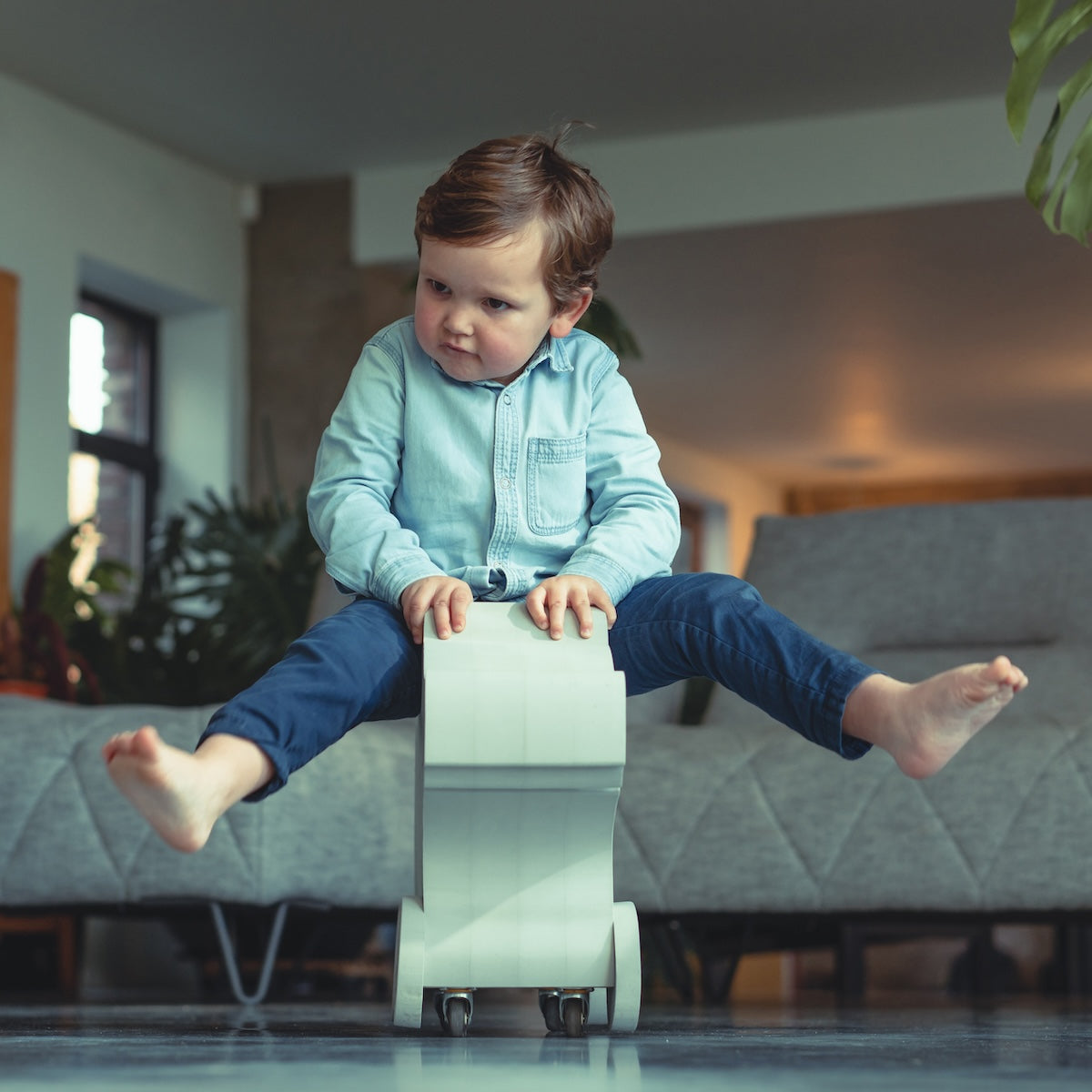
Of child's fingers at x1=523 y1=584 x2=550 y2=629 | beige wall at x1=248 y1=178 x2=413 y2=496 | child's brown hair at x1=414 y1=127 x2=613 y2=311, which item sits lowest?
child's fingers at x1=523 y1=584 x2=550 y2=629

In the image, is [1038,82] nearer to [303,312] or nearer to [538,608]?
[538,608]

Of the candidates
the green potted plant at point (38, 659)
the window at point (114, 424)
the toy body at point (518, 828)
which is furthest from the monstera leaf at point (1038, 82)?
the window at point (114, 424)

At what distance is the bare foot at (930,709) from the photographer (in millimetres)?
1220

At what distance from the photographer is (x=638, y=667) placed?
138 cm

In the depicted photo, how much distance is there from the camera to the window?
5535 mm

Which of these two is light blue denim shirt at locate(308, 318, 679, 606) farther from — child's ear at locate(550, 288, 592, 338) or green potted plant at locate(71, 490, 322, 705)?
green potted plant at locate(71, 490, 322, 705)

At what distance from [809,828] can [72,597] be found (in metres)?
2.81

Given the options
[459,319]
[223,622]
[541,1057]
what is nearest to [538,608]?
[459,319]

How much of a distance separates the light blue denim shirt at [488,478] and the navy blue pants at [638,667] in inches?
2.2

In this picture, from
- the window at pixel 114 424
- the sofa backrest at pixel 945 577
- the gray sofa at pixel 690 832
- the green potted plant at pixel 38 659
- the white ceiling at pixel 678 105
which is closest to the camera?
the gray sofa at pixel 690 832

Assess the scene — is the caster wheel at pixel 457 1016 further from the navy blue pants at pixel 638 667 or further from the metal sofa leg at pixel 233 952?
the metal sofa leg at pixel 233 952

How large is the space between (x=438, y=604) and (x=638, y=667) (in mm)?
217

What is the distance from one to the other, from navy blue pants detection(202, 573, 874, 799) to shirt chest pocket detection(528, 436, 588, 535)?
0.11 m

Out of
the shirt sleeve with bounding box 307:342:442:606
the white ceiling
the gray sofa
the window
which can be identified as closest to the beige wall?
the white ceiling
